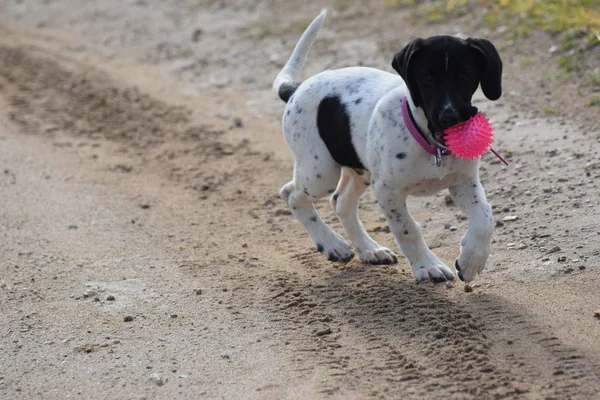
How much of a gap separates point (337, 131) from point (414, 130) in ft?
2.15

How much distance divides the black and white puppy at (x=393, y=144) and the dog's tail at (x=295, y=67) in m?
0.02

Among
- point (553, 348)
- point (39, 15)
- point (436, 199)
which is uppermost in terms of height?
point (553, 348)

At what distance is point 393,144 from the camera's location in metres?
5.38

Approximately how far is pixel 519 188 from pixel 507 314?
2.05 metres

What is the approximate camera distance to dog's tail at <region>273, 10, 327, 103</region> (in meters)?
6.61

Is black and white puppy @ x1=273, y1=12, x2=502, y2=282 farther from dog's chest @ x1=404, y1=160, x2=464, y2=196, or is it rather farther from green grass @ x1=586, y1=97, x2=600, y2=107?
green grass @ x1=586, y1=97, x2=600, y2=107

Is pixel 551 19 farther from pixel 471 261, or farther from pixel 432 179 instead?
pixel 471 261

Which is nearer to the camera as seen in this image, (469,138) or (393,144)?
(469,138)

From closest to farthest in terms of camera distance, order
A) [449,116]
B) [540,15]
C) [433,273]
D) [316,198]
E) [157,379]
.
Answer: [157,379] → [449,116] → [433,273] → [316,198] → [540,15]

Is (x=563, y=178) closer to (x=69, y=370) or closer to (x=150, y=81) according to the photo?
(x=69, y=370)

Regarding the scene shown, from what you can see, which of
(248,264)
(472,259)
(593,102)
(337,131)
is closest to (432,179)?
(472,259)

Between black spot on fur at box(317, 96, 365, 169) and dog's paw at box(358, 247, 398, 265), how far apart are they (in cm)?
56

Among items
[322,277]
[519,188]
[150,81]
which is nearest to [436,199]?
[519,188]

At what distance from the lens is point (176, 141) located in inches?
377
